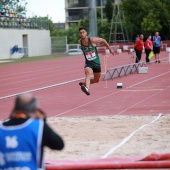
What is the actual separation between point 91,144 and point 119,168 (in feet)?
8.05

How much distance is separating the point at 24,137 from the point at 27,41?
61.8 meters

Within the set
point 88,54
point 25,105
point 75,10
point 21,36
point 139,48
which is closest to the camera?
point 25,105

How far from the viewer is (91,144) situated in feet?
34.5

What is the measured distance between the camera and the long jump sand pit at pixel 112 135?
976cm

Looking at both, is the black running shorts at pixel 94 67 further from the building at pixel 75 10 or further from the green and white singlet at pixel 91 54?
the building at pixel 75 10

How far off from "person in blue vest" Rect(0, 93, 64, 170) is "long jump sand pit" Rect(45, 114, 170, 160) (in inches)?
174

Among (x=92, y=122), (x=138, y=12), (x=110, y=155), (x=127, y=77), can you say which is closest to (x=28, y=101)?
(x=110, y=155)

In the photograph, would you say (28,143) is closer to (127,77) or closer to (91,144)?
(91,144)

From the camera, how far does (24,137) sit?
15.9ft

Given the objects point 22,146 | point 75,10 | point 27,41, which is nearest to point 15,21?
point 27,41

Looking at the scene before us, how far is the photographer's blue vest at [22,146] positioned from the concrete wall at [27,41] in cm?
5441

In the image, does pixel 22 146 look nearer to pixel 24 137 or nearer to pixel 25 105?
pixel 24 137

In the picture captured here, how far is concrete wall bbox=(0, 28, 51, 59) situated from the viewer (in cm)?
5981

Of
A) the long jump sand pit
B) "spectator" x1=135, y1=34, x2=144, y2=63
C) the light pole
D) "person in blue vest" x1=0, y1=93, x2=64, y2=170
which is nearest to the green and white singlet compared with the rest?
the long jump sand pit
